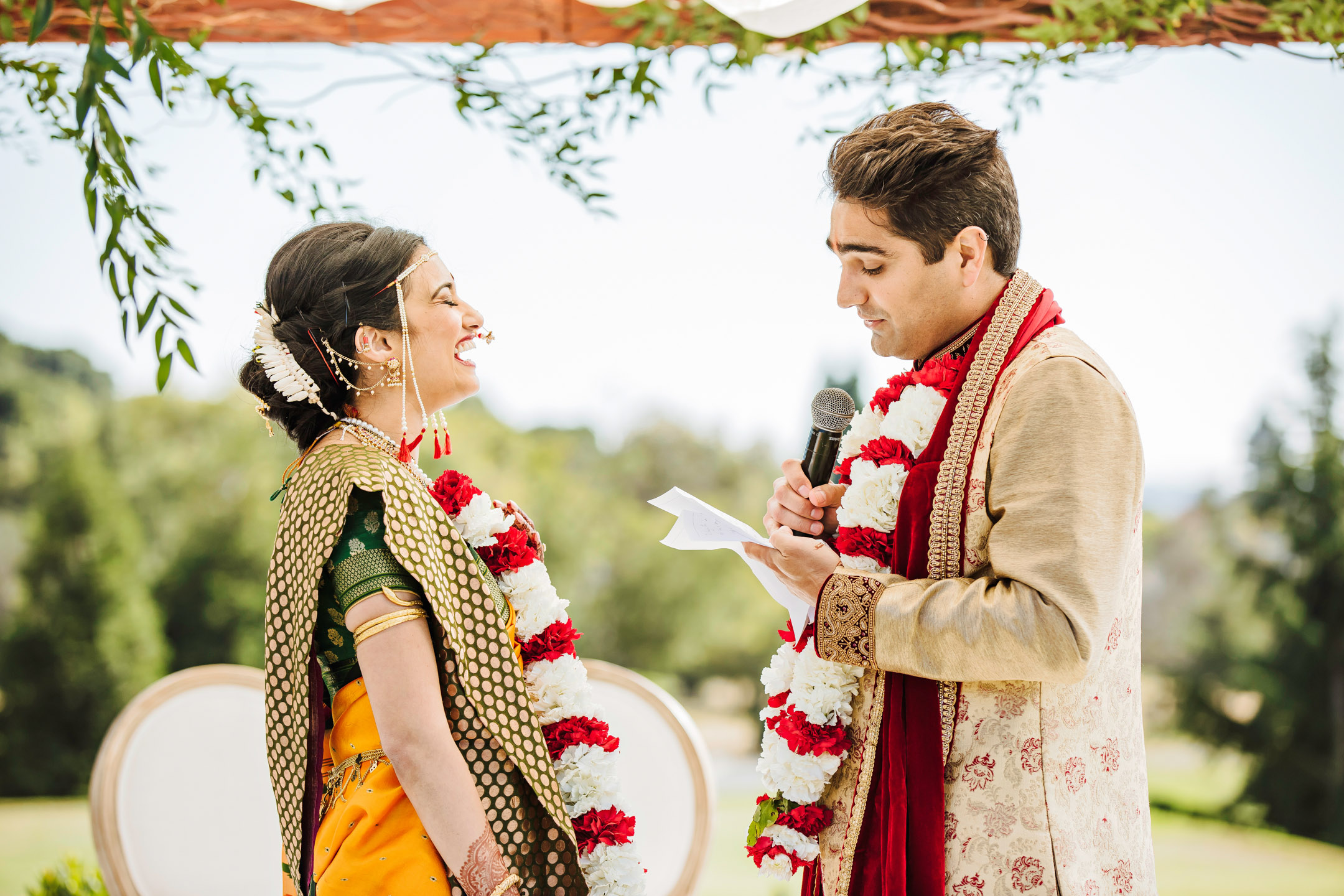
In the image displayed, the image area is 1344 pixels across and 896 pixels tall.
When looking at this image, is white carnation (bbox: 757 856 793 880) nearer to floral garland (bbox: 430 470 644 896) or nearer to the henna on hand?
floral garland (bbox: 430 470 644 896)

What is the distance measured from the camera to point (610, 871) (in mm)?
1607

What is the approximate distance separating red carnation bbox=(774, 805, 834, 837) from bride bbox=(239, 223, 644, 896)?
288 mm

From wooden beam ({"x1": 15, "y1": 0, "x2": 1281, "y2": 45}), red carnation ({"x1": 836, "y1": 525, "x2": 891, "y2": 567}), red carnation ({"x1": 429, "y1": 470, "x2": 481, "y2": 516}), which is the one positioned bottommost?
red carnation ({"x1": 836, "y1": 525, "x2": 891, "y2": 567})

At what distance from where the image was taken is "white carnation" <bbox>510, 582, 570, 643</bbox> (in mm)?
1708

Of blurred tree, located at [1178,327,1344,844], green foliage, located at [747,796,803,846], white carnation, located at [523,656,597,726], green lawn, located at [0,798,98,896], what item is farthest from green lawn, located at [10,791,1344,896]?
white carnation, located at [523,656,597,726]

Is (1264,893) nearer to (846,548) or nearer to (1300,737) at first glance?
(1300,737)

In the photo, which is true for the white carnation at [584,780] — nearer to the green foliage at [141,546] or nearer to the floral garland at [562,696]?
the floral garland at [562,696]

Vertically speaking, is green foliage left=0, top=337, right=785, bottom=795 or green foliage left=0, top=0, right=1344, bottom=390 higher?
green foliage left=0, top=0, right=1344, bottom=390

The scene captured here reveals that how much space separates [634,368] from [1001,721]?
161 inches

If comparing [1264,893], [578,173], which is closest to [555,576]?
[578,173]

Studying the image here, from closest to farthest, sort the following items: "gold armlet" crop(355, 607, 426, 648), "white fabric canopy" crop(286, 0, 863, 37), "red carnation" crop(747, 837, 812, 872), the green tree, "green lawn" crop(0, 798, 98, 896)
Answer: "gold armlet" crop(355, 607, 426, 648), "red carnation" crop(747, 837, 812, 872), "white fabric canopy" crop(286, 0, 863, 37), "green lawn" crop(0, 798, 98, 896), the green tree

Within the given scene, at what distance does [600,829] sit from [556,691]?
0.85 ft

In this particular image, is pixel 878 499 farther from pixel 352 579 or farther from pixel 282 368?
pixel 282 368

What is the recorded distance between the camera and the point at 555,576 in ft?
17.4
